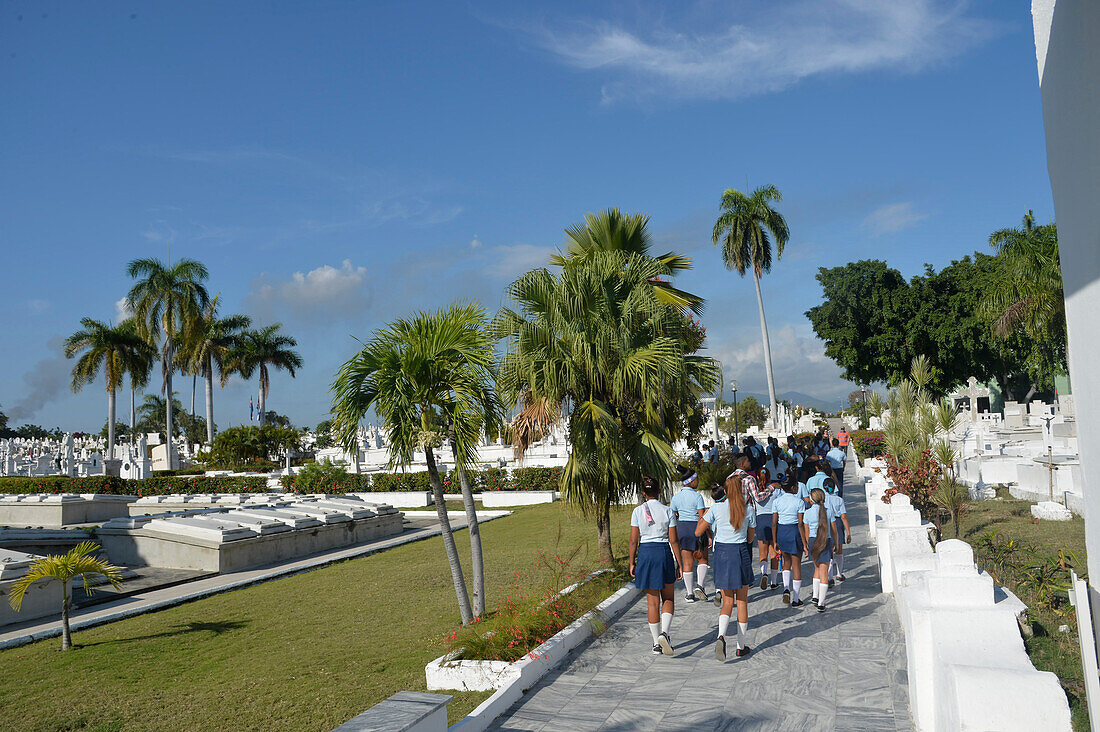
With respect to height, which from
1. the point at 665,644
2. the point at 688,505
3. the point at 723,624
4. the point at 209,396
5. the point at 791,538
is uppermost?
the point at 209,396

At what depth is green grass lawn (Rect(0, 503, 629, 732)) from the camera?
6172 mm

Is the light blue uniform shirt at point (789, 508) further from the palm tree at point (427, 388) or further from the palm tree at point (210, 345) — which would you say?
the palm tree at point (210, 345)

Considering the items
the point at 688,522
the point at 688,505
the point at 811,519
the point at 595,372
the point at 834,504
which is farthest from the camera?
the point at 595,372

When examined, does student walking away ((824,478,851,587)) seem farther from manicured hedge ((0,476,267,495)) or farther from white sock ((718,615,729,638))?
manicured hedge ((0,476,267,495))

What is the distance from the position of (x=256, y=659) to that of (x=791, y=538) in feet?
21.3

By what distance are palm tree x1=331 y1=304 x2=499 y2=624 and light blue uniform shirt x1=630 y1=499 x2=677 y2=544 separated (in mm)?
2207

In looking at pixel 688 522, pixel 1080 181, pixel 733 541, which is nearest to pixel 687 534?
pixel 688 522

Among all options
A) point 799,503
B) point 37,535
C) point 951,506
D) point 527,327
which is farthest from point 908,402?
point 37,535

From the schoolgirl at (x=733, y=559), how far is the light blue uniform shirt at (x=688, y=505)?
4.46 ft

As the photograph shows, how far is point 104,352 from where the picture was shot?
44594mm

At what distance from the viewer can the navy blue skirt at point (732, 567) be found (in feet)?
23.2

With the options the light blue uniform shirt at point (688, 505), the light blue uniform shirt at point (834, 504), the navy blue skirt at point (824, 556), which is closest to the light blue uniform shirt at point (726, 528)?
the light blue uniform shirt at point (688, 505)

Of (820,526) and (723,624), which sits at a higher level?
(820,526)

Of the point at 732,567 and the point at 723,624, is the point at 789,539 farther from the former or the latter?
the point at 723,624
